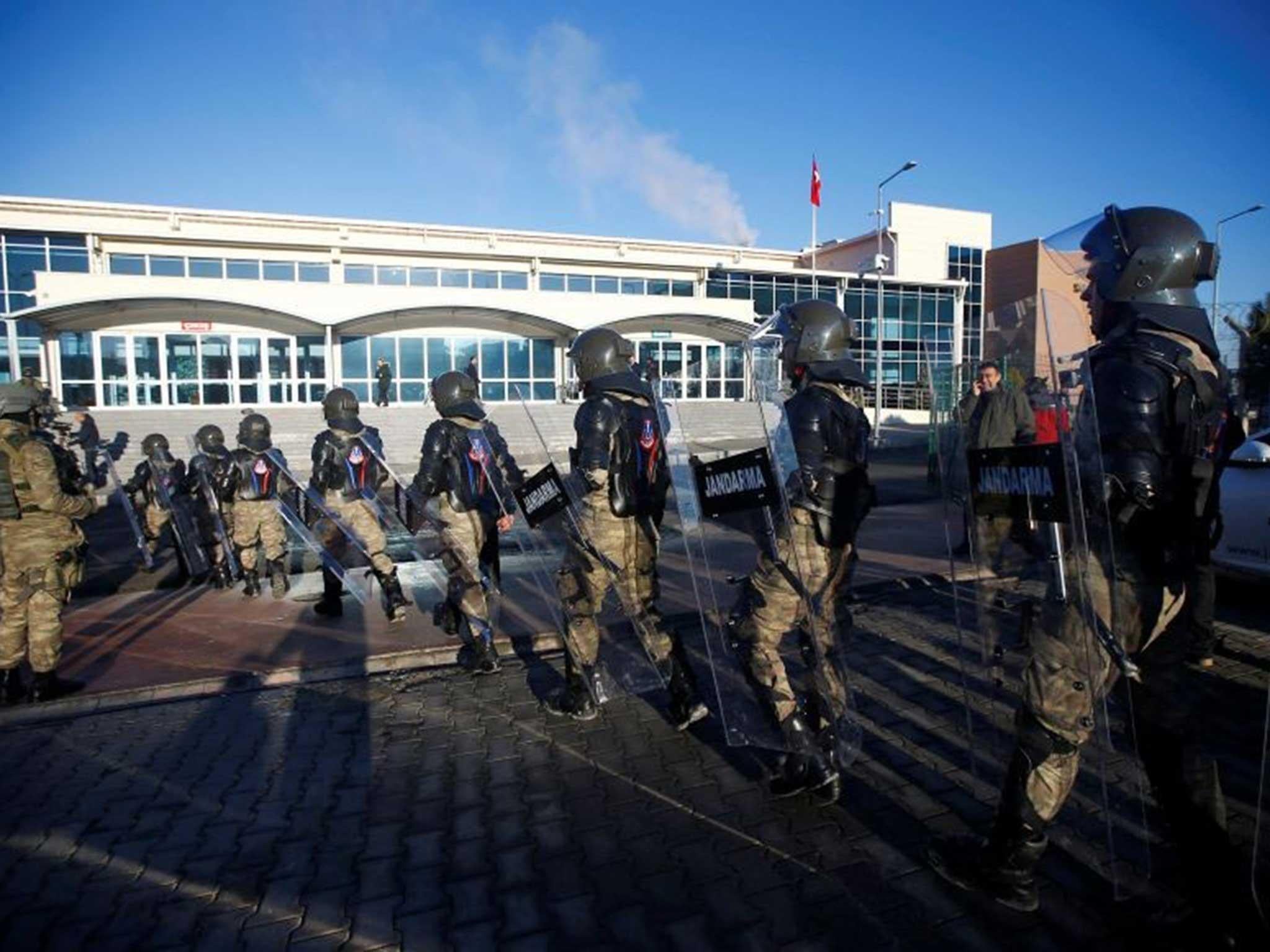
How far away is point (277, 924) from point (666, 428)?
243cm

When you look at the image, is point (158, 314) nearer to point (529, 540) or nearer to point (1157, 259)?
point (529, 540)

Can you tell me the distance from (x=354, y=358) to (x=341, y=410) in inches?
938

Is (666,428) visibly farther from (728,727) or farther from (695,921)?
(695,921)

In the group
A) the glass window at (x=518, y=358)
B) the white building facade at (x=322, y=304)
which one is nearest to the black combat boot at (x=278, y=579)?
the white building facade at (x=322, y=304)

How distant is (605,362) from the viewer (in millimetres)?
4250

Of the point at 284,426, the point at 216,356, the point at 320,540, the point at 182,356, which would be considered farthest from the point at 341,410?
the point at 182,356

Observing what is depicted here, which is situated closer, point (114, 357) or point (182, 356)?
point (114, 357)

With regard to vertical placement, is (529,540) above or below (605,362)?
below

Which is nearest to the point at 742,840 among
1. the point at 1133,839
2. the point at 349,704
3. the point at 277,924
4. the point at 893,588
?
the point at 1133,839

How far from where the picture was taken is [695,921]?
2.52 m

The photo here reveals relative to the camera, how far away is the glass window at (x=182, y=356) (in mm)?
26234

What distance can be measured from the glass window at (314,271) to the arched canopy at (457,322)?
429cm

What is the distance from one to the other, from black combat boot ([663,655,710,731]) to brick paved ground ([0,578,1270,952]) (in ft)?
0.33

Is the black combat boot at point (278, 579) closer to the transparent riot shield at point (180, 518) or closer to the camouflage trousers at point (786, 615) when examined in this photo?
the transparent riot shield at point (180, 518)
